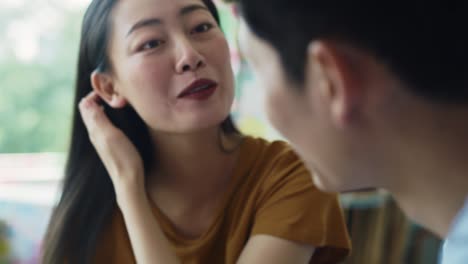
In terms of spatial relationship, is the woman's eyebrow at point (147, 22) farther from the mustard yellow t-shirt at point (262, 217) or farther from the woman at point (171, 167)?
the mustard yellow t-shirt at point (262, 217)

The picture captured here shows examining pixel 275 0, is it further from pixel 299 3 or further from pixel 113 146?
pixel 113 146

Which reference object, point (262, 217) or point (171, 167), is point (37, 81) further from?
point (262, 217)

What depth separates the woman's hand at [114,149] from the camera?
1087mm

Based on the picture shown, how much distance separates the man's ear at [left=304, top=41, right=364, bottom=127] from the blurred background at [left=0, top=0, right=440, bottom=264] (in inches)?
39.2

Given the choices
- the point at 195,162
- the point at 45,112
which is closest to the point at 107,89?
the point at 195,162

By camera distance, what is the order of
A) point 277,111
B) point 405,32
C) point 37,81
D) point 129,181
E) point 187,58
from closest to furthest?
point 405,32 < point 277,111 < point 187,58 < point 129,181 < point 37,81

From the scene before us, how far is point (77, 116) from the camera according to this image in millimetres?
1202

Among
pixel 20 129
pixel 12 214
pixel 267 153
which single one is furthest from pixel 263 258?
pixel 20 129

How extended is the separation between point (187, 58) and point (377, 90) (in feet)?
1.67

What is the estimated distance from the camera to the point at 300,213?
1023mm

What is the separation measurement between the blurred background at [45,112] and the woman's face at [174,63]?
50 centimetres

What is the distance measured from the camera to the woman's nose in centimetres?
98

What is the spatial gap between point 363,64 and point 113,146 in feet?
2.32

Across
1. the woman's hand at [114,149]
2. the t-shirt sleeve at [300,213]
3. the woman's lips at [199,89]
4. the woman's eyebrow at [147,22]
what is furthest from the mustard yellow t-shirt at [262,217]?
the woman's eyebrow at [147,22]
